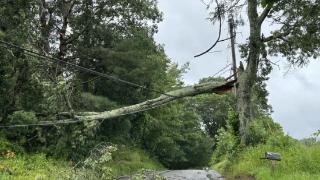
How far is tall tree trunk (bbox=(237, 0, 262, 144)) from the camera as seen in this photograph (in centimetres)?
2214

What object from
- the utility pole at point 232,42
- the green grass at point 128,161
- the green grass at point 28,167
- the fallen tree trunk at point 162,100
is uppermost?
the utility pole at point 232,42

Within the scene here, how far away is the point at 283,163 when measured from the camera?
1822 centimetres

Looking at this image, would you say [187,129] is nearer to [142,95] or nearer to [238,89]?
[142,95]

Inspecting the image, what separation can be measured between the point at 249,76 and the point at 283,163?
5.33 meters

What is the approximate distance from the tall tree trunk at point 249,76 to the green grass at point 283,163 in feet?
4.16

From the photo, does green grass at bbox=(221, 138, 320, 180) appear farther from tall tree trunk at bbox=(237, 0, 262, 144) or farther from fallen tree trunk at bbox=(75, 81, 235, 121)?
fallen tree trunk at bbox=(75, 81, 235, 121)

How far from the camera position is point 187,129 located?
56500mm

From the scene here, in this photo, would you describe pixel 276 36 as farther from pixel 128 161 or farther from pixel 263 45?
pixel 128 161

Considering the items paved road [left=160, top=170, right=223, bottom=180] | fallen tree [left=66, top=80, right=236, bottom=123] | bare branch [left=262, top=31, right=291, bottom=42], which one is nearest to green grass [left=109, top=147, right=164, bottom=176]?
paved road [left=160, top=170, right=223, bottom=180]

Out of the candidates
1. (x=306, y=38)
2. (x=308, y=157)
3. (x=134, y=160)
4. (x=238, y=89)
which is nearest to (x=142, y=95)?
(x=134, y=160)

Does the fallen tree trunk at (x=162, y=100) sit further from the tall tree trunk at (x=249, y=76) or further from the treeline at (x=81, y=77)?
the tall tree trunk at (x=249, y=76)

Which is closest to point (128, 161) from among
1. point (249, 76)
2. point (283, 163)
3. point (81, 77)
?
point (81, 77)

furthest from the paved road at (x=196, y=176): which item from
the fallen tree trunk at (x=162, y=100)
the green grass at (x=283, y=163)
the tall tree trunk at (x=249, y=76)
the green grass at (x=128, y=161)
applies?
the green grass at (x=128, y=161)

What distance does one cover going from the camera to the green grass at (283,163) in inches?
659
